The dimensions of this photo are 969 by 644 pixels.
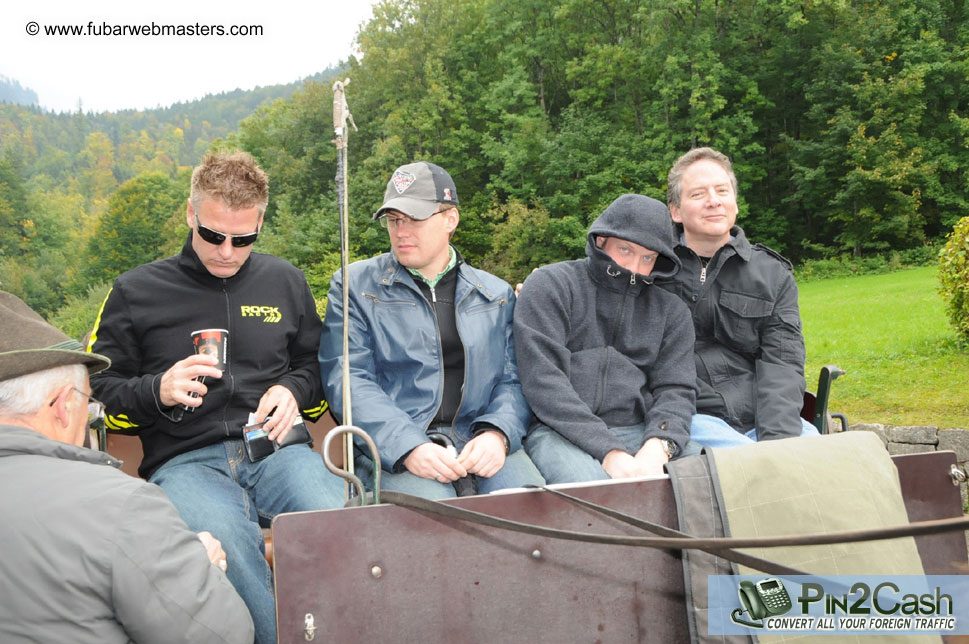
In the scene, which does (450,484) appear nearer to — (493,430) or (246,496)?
(493,430)

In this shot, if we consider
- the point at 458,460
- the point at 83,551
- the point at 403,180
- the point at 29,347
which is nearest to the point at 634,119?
the point at 403,180

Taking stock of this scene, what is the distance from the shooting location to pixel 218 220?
2926mm

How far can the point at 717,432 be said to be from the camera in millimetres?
3139

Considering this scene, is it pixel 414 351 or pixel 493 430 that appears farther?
pixel 414 351

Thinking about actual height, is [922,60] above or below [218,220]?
above

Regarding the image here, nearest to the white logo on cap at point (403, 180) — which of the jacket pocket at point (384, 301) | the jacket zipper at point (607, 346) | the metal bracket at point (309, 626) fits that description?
the jacket pocket at point (384, 301)

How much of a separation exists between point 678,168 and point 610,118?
28.5m

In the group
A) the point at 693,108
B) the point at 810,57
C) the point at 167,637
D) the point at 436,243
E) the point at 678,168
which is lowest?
the point at 167,637

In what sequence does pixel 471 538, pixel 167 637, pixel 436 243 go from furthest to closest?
pixel 436 243 → pixel 471 538 → pixel 167 637

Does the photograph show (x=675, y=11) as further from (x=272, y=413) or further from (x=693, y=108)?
(x=272, y=413)

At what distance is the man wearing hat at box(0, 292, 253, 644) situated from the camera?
1549mm

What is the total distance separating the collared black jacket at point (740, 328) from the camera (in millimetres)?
3375

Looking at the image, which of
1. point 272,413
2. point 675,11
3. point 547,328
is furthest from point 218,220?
point 675,11

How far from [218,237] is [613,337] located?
167 cm
